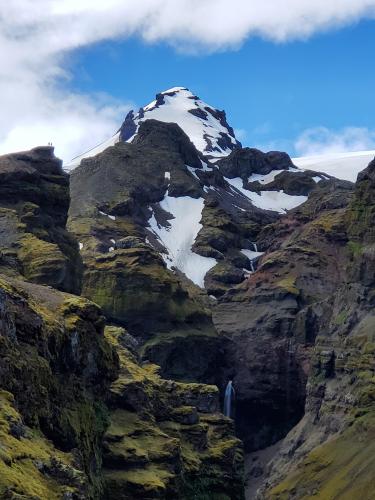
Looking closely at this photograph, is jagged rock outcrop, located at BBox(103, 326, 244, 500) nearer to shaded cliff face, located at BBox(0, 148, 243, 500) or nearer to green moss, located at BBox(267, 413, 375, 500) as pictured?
shaded cliff face, located at BBox(0, 148, 243, 500)

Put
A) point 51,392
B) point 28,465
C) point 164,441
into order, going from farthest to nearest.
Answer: point 164,441, point 51,392, point 28,465

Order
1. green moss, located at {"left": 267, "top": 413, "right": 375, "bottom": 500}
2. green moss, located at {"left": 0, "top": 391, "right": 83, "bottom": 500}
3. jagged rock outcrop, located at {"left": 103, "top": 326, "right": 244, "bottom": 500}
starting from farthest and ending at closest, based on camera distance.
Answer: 1. green moss, located at {"left": 267, "top": 413, "right": 375, "bottom": 500}
2. jagged rock outcrop, located at {"left": 103, "top": 326, "right": 244, "bottom": 500}
3. green moss, located at {"left": 0, "top": 391, "right": 83, "bottom": 500}

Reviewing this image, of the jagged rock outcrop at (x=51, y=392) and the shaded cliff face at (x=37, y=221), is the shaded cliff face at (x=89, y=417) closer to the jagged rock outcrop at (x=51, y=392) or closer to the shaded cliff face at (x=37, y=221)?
the jagged rock outcrop at (x=51, y=392)

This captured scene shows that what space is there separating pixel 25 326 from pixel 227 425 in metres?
60.6

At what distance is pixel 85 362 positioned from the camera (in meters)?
73.8

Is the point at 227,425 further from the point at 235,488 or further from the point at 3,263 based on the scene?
the point at 3,263

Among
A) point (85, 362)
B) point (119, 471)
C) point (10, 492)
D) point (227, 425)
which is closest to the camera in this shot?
point (10, 492)

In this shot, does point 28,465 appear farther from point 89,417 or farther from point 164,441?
point 164,441

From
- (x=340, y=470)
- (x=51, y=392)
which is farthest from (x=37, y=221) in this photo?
(x=51, y=392)

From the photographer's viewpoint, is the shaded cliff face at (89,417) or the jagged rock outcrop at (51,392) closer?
the jagged rock outcrop at (51,392)

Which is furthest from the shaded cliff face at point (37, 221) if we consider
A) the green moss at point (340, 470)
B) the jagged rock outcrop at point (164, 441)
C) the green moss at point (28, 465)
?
the green moss at point (28, 465)

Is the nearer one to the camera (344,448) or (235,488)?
(235,488)

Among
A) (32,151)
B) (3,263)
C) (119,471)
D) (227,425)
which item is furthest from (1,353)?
(32,151)

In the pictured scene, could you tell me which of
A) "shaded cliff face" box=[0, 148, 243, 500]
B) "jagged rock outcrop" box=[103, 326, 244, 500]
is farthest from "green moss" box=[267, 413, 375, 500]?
"jagged rock outcrop" box=[103, 326, 244, 500]
